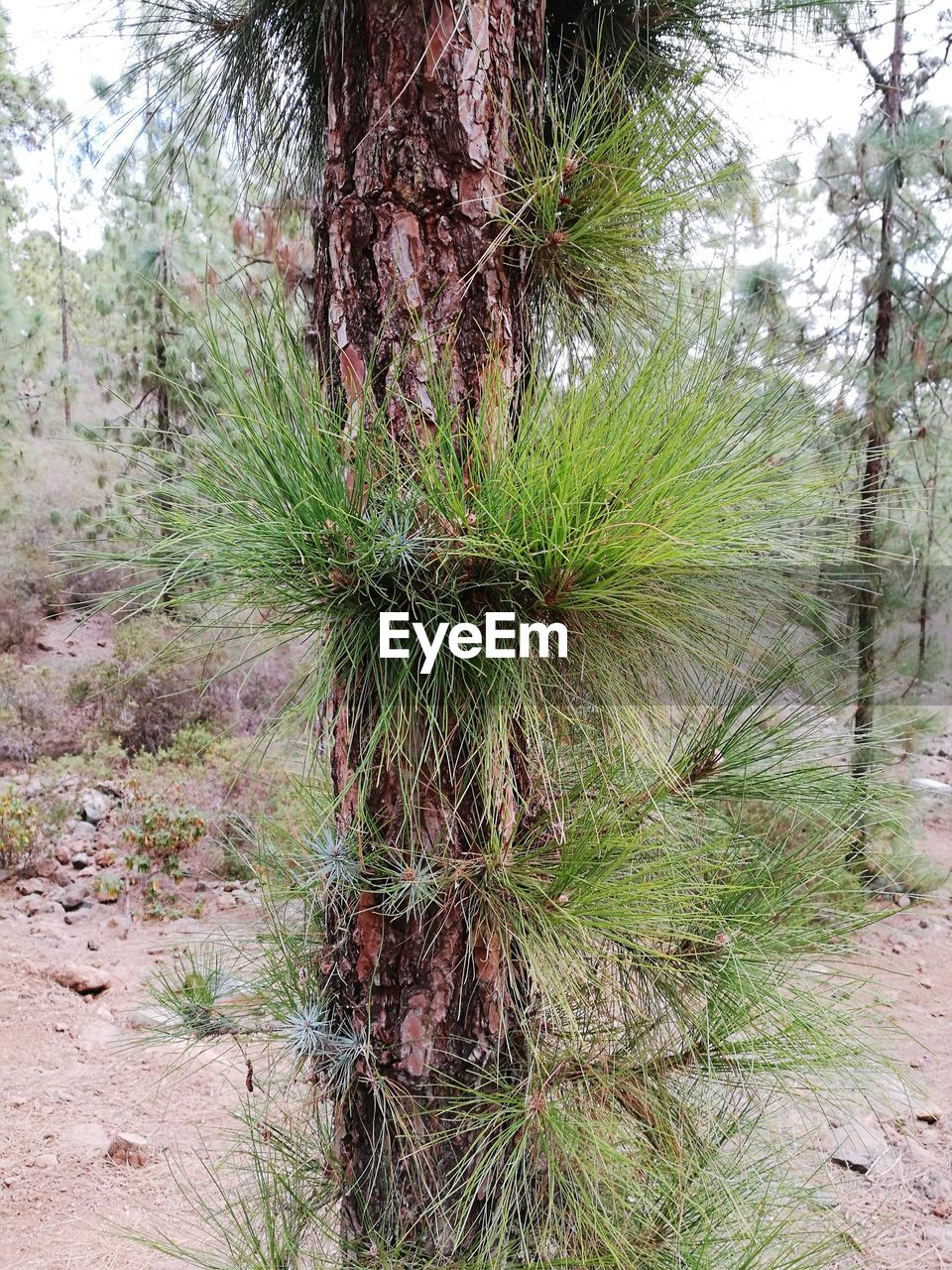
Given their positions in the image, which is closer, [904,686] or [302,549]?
[302,549]

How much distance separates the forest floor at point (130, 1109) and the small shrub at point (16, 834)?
80mm

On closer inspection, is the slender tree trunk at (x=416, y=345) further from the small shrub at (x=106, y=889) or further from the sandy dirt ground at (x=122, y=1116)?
the small shrub at (x=106, y=889)

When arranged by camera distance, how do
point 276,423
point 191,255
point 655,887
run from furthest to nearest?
point 191,255 → point 655,887 → point 276,423

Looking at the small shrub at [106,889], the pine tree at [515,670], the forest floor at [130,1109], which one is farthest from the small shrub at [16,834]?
the pine tree at [515,670]

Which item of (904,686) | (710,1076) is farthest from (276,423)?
(904,686)

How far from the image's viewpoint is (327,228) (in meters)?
0.58

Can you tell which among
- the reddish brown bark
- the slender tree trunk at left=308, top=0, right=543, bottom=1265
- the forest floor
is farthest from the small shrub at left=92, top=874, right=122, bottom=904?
the reddish brown bark

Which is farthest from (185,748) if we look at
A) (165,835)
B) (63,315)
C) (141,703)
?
(63,315)

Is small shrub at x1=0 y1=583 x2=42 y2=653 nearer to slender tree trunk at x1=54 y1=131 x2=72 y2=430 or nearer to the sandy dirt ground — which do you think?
slender tree trunk at x1=54 y1=131 x2=72 y2=430

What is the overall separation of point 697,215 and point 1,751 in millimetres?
2956

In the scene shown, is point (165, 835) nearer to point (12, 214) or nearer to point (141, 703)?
point (141, 703)

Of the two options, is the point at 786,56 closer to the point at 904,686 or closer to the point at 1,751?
the point at 904,686

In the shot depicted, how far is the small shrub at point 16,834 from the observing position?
8.53 ft

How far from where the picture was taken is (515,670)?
0.52 m
